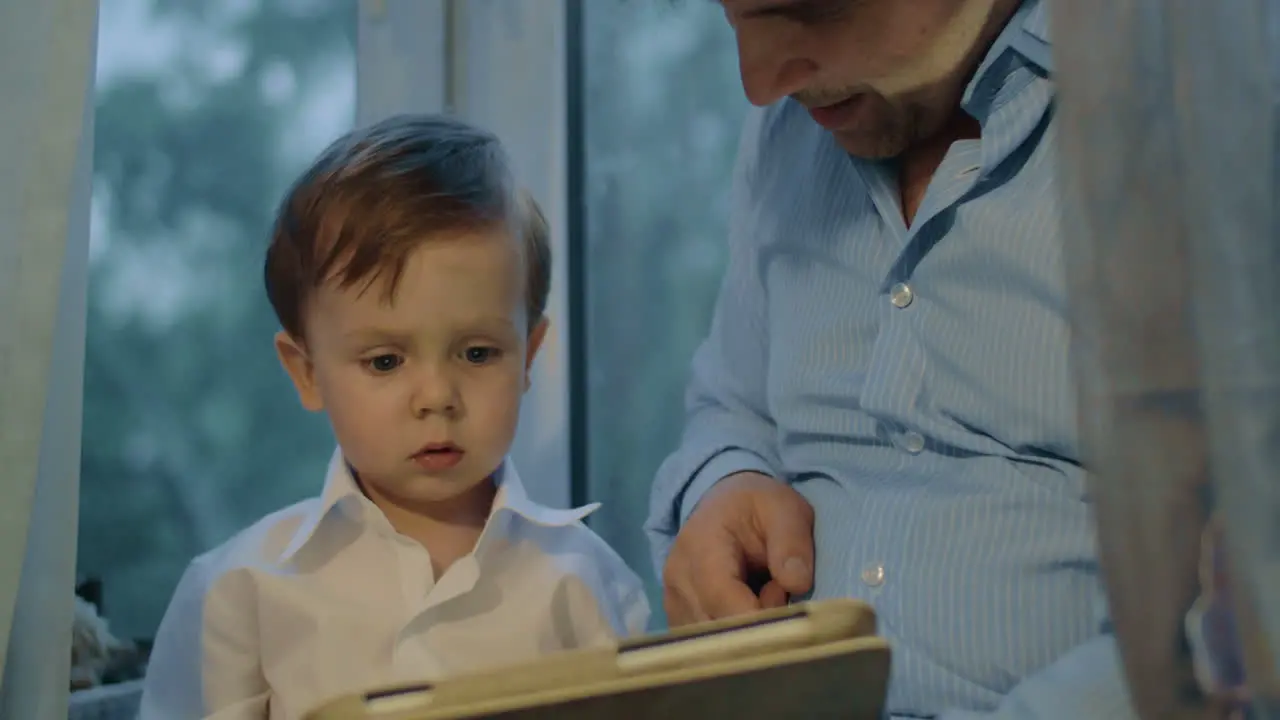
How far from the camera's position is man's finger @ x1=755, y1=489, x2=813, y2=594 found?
94 cm

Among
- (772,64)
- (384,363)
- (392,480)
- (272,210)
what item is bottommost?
(392,480)

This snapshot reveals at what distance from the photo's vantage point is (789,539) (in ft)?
3.13

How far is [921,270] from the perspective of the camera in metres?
0.93

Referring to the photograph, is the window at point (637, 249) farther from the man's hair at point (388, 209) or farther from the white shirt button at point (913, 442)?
the white shirt button at point (913, 442)

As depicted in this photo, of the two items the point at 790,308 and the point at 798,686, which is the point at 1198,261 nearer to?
the point at 798,686

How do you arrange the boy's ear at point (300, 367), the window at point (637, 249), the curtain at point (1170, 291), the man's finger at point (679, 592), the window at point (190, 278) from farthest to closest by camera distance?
the window at point (637, 249) < the window at point (190, 278) < the boy's ear at point (300, 367) < the man's finger at point (679, 592) < the curtain at point (1170, 291)

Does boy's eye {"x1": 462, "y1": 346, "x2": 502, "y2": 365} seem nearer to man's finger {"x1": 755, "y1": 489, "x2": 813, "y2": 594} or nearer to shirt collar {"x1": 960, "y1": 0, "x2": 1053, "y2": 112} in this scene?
man's finger {"x1": 755, "y1": 489, "x2": 813, "y2": 594}

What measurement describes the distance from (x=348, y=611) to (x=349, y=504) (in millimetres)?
92

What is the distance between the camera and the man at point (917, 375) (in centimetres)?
81

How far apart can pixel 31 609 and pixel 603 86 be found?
0.97 metres

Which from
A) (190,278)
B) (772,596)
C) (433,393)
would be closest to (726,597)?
(772,596)

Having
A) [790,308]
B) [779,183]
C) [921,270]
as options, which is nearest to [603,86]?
[779,183]

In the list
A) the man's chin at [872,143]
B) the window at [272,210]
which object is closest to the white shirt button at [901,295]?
the man's chin at [872,143]

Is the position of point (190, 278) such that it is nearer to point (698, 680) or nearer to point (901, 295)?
point (901, 295)
